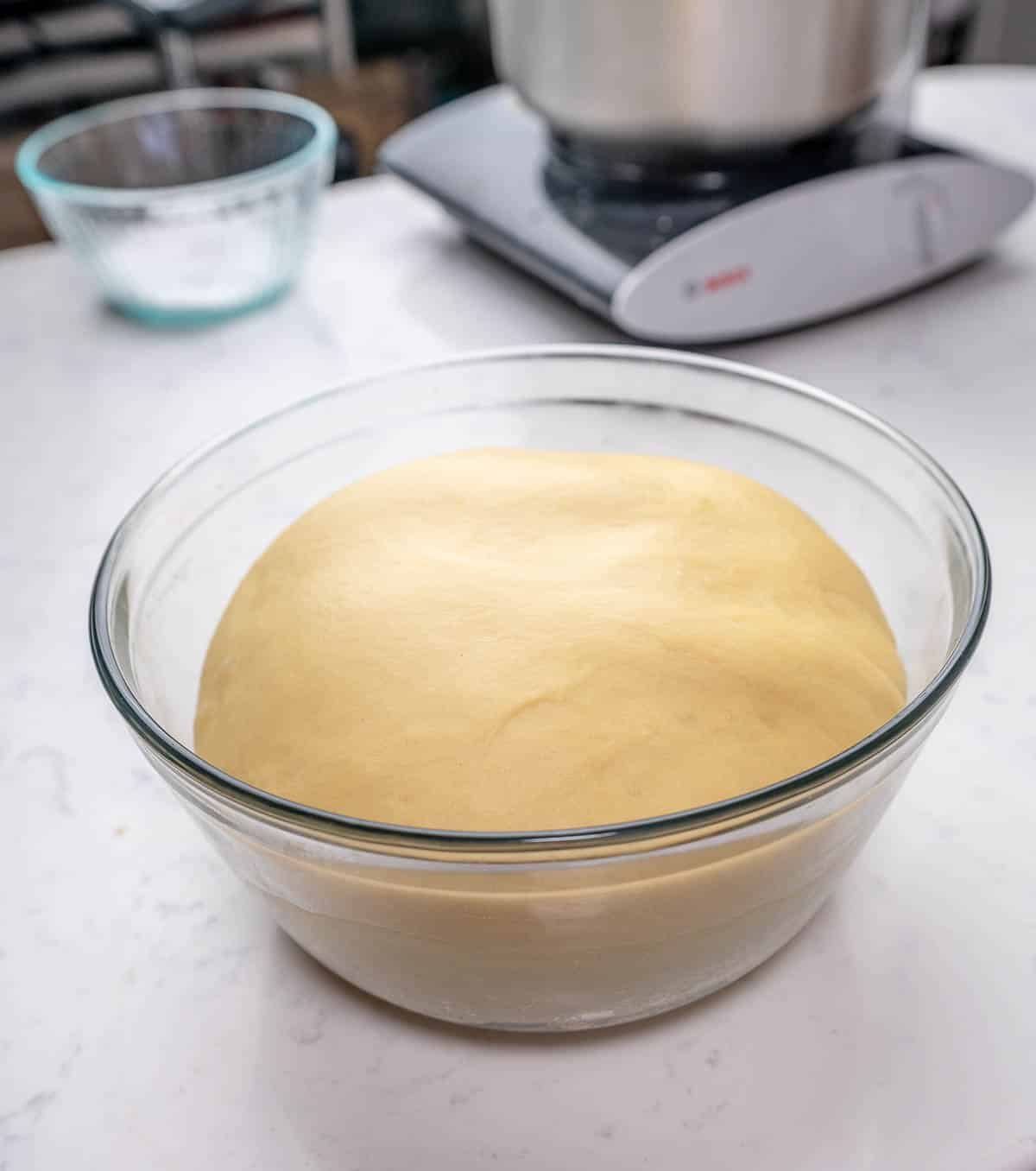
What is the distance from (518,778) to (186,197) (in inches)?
26.6

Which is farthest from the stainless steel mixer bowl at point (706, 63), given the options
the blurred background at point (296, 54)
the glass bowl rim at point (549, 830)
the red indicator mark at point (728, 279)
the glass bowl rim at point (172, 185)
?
the blurred background at point (296, 54)

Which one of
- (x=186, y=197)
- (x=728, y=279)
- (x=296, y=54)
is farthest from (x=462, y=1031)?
(x=296, y=54)

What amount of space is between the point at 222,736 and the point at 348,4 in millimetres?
2171

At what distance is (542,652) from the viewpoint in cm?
39

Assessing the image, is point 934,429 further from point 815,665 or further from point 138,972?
point 138,972

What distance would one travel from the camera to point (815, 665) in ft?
1.31

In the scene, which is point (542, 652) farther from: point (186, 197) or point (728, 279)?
point (186, 197)

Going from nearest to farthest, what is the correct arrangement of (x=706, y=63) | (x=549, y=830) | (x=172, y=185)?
(x=549, y=830)
(x=706, y=63)
(x=172, y=185)

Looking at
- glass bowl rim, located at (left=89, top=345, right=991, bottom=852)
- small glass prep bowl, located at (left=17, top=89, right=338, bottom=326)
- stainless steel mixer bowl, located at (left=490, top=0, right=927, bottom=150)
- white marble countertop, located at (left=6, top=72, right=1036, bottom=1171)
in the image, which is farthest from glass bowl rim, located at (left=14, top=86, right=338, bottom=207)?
glass bowl rim, located at (left=89, top=345, right=991, bottom=852)

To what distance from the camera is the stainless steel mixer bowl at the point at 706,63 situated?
0.75 m

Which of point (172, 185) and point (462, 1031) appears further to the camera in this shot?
point (172, 185)

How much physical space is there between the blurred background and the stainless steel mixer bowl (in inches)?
44.0

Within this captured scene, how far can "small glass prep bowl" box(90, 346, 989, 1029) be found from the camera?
13.0 inches

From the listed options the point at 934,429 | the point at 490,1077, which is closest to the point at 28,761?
the point at 490,1077
